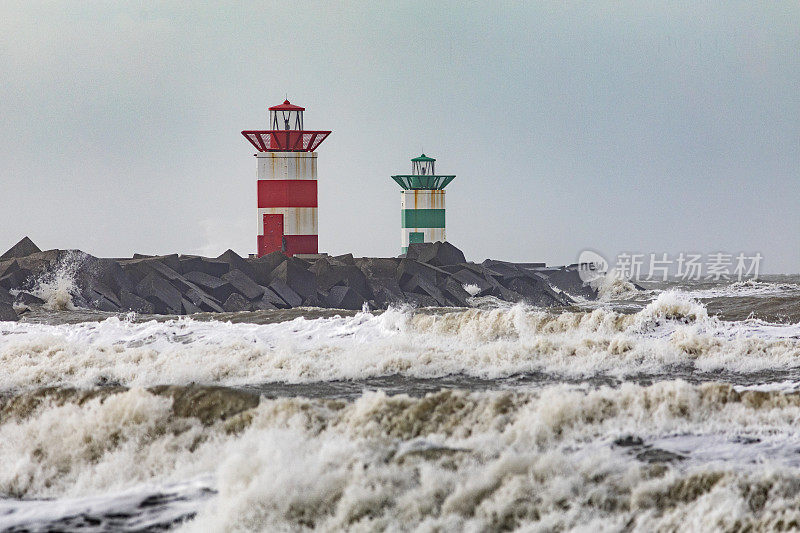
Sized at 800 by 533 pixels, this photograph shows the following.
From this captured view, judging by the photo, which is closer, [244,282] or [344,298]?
[244,282]

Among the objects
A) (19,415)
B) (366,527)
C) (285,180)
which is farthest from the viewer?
(285,180)

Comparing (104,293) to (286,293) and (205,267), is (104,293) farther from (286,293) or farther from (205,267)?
(286,293)

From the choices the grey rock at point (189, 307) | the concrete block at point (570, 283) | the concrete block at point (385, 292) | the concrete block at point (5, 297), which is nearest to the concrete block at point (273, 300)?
the grey rock at point (189, 307)

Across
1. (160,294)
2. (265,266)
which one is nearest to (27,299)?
(160,294)

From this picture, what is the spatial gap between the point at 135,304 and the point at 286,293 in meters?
3.41

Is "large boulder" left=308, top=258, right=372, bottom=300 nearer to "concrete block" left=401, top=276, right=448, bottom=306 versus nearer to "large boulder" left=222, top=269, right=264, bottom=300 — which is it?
"concrete block" left=401, top=276, right=448, bottom=306

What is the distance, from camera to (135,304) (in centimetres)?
1862

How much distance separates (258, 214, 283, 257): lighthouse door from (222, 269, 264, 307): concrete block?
3889 mm

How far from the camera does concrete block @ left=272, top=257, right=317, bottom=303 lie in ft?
68.7

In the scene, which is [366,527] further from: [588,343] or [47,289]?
[47,289]

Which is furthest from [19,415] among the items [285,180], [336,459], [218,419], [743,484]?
[285,180]

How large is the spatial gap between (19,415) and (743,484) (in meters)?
5.49

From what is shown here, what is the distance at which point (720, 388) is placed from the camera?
677cm

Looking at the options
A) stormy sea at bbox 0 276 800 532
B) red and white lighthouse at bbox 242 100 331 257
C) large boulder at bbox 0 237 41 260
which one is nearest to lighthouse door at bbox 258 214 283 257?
red and white lighthouse at bbox 242 100 331 257
